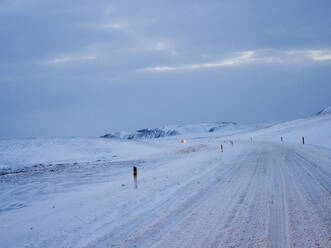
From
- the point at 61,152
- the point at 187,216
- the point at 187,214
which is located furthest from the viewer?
the point at 61,152

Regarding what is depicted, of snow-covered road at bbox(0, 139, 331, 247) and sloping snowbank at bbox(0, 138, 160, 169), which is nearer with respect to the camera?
snow-covered road at bbox(0, 139, 331, 247)

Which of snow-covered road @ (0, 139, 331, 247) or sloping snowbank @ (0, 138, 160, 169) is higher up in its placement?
sloping snowbank @ (0, 138, 160, 169)

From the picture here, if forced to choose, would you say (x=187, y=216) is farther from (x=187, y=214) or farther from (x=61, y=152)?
(x=61, y=152)

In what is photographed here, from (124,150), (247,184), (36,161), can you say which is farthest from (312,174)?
(124,150)

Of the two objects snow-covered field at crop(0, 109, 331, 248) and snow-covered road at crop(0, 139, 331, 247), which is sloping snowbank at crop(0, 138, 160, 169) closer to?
snow-covered field at crop(0, 109, 331, 248)

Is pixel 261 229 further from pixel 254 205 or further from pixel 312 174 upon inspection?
pixel 312 174

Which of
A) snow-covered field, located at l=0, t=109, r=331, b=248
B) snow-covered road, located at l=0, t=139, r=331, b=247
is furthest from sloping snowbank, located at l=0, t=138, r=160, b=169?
snow-covered road, located at l=0, t=139, r=331, b=247

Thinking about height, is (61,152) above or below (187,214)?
above

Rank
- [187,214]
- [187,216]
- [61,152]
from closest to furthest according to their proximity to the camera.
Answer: [187,216], [187,214], [61,152]

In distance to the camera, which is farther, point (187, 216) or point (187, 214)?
point (187, 214)

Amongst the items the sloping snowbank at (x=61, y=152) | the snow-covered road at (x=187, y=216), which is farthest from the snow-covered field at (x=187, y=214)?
the sloping snowbank at (x=61, y=152)

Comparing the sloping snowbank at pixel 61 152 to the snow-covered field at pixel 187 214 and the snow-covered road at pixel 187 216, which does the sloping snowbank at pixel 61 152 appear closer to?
the snow-covered field at pixel 187 214

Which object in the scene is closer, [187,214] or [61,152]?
[187,214]

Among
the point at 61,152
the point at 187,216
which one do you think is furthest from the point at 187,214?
the point at 61,152
